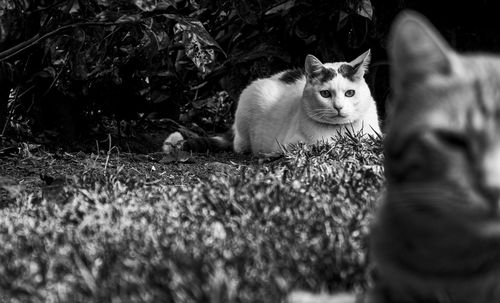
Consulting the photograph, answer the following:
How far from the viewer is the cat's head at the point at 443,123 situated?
1.46 m

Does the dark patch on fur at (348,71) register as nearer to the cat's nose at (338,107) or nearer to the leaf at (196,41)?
the cat's nose at (338,107)

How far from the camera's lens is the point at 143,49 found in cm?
555

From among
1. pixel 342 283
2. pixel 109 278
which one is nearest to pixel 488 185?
pixel 342 283

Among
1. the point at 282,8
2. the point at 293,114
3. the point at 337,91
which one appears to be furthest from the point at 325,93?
the point at 282,8

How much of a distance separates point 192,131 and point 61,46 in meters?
2.02

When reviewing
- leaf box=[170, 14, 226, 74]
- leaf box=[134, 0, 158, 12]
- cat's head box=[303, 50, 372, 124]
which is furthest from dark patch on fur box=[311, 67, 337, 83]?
leaf box=[134, 0, 158, 12]

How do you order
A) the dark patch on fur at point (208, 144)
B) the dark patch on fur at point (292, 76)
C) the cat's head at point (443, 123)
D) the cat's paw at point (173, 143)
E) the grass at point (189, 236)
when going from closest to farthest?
the cat's head at point (443, 123), the grass at point (189, 236), the cat's paw at point (173, 143), the dark patch on fur at point (208, 144), the dark patch on fur at point (292, 76)

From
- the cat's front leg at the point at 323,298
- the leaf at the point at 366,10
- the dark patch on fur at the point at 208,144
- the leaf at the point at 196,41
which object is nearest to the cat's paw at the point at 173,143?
the dark patch on fur at the point at 208,144

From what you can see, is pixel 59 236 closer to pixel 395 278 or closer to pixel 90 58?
pixel 395 278

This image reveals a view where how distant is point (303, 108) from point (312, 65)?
17.0 inches

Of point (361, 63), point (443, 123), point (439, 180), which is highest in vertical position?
point (443, 123)

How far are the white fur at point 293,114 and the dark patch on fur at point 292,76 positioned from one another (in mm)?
34

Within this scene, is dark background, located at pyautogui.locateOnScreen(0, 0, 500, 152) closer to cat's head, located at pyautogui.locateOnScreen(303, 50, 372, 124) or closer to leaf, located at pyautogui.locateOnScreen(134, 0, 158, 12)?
leaf, located at pyautogui.locateOnScreen(134, 0, 158, 12)

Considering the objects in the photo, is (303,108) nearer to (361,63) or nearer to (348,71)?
(348,71)
